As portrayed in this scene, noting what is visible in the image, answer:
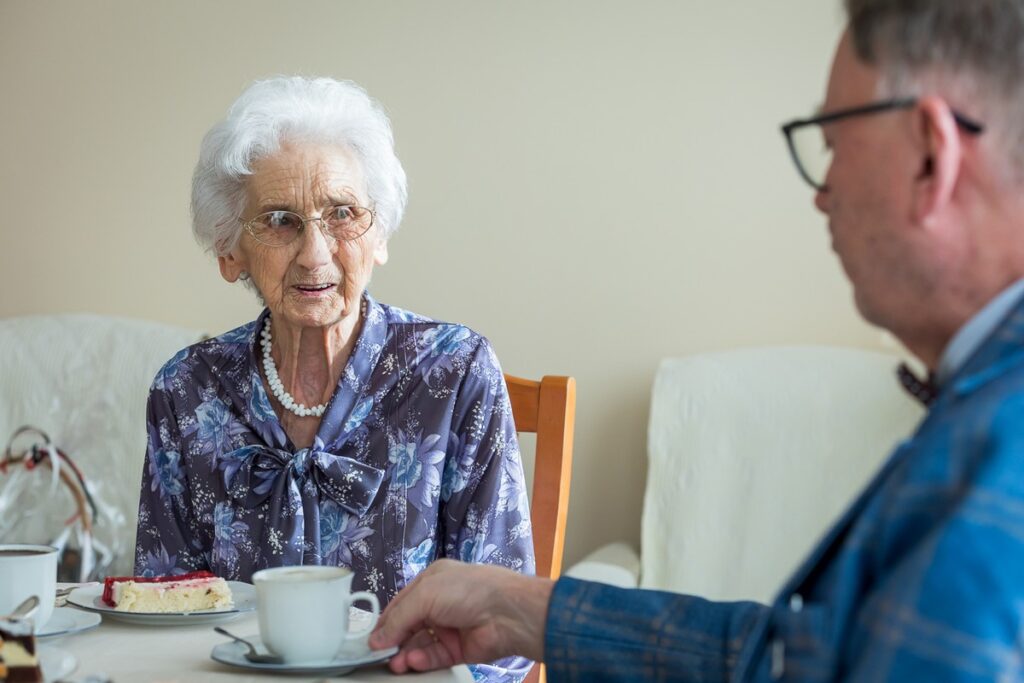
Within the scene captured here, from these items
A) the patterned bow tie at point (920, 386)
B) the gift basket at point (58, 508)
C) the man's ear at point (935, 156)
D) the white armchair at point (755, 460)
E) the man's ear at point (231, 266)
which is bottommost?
the gift basket at point (58, 508)

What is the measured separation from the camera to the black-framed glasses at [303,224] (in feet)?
5.52

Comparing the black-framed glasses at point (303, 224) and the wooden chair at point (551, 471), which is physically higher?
the black-framed glasses at point (303, 224)

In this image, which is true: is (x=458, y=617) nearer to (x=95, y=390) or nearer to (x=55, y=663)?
(x=55, y=663)

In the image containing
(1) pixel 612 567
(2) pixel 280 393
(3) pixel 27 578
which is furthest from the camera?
(1) pixel 612 567

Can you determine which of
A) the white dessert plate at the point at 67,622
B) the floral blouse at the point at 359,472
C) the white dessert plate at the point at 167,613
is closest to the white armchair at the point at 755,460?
the floral blouse at the point at 359,472

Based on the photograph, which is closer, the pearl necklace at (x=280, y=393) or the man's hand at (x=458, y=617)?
the man's hand at (x=458, y=617)

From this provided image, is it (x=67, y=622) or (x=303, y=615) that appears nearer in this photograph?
(x=303, y=615)

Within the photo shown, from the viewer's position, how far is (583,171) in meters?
2.71

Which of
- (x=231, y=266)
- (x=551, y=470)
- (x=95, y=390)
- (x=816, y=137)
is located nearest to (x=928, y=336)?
(x=816, y=137)

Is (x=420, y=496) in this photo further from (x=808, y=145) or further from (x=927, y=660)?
(x=927, y=660)

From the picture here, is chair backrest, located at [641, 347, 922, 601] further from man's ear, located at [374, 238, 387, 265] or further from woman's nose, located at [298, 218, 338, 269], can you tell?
woman's nose, located at [298, 218, 338, 269]

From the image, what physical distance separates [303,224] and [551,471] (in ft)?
1.62

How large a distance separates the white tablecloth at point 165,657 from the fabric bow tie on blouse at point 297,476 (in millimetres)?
376

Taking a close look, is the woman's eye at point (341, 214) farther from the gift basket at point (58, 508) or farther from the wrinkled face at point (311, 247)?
the gift basket at point (58, 508)
